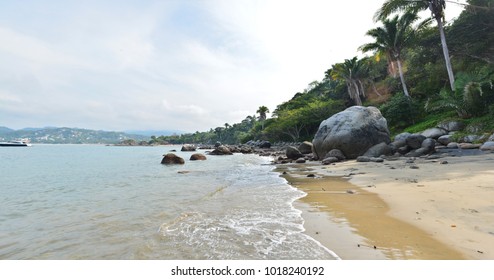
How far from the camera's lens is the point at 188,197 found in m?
8.55

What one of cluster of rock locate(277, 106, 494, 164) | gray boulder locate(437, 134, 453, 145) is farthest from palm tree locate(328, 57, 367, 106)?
gray boulder locate(437, 134, 453, 145)

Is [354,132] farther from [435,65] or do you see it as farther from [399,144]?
[435,65]

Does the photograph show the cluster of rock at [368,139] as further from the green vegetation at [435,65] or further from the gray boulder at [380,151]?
the green vegetation at [435,65]

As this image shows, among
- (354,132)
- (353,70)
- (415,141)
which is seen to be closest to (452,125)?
(415,141)

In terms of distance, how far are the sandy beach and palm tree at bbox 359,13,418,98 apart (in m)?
23.8

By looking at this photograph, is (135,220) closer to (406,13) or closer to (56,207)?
(56,207)

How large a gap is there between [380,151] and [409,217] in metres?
13.4

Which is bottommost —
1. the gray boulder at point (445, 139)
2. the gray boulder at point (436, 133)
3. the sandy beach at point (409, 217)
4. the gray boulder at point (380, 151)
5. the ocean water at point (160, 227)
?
the ocean water at point (160, 227)

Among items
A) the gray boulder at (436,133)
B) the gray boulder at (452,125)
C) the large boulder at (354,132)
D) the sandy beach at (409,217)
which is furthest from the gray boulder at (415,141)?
the sandy beach at (409,217)

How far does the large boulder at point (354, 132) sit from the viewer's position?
1797 centimetres

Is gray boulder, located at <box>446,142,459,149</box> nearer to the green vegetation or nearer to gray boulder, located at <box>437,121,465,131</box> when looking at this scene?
the green vegetation

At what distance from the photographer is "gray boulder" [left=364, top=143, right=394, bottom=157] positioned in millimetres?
17125

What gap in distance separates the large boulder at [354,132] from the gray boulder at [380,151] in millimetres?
568
